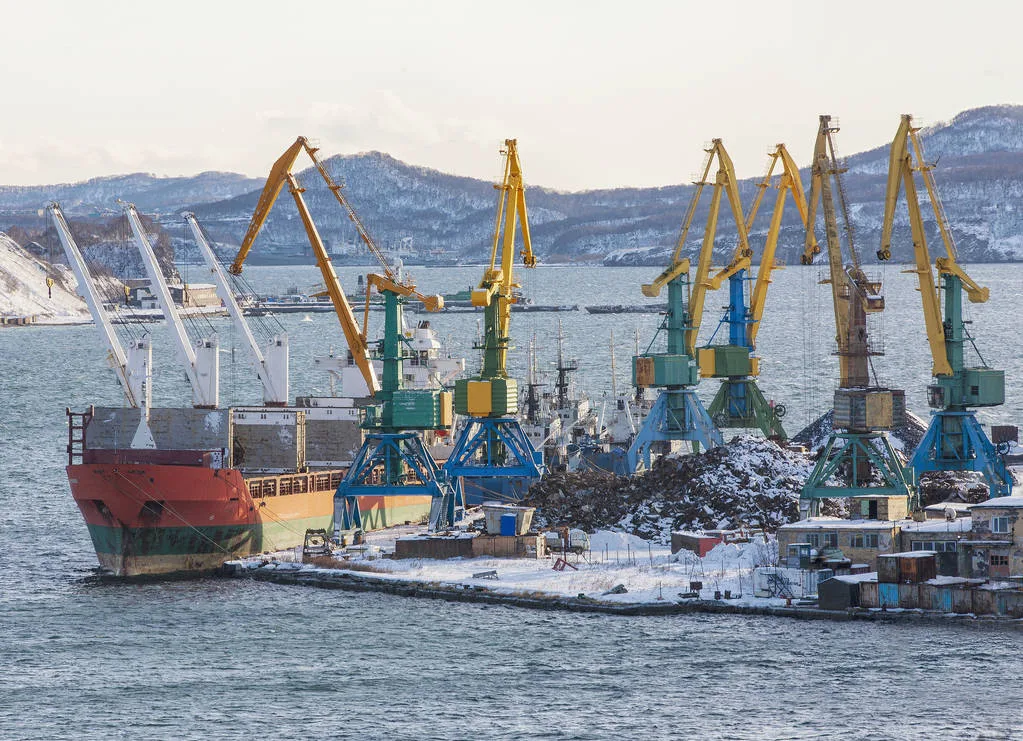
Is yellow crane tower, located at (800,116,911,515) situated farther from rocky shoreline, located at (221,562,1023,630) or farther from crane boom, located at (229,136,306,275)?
crane boom, located at (229,136,306,275)

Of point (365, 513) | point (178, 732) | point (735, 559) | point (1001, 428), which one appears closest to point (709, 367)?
point (1001, 428)

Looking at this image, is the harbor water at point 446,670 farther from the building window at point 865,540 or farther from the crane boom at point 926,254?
the crane boom at point 926,254

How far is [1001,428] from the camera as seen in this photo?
9112 centimetres

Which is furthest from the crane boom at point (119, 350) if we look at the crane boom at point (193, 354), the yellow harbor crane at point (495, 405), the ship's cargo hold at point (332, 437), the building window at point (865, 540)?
the building window at point (865, 540)

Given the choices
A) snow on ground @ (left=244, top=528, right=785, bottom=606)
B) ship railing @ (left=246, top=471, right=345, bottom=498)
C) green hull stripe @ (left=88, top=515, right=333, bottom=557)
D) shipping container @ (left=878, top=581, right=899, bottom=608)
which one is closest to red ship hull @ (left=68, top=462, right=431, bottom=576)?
green hull stripe @ (left=88, top=515, right=333, bottom=557)

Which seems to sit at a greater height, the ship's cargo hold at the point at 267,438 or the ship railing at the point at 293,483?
the ship's cargo hold at the point at 267,438

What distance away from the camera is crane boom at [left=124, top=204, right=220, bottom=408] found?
259ft

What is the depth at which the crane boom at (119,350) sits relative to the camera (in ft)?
251

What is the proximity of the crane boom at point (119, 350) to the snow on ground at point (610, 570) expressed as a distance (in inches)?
401

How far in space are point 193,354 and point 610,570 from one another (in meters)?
26.0

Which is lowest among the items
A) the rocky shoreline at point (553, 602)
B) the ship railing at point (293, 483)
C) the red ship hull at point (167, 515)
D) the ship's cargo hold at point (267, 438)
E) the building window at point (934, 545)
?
the rocky shoreline at point (553, 602)

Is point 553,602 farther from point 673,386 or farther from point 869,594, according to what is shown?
point 673,386

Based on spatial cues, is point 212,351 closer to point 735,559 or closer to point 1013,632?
point 735,559

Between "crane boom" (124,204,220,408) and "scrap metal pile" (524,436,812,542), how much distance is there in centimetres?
1425
